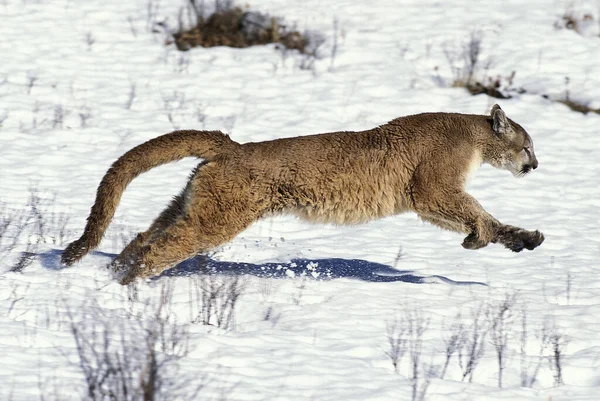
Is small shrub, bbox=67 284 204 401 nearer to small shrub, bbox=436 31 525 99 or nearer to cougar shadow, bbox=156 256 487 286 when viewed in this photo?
cougar shadow, bbox=156 256 487 286

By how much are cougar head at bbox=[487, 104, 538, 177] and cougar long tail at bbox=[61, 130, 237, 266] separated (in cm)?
257

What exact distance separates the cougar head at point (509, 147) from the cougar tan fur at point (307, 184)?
0.03 meters

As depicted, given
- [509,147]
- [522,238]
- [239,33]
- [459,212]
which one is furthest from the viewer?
[239,33]

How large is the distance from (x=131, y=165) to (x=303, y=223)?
5.32 ft

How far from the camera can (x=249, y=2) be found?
15.6 metres

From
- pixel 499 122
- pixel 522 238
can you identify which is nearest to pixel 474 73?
pixel 499 122

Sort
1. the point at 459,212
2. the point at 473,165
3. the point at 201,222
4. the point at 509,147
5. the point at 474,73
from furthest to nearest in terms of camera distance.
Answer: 1. the point at 474,73
2. the point at 509,147
3. the point at 473,165
4. the point at 459,212
5. the point at 201,222

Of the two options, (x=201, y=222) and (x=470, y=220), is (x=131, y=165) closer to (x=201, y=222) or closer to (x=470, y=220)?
(x=201, y=222)

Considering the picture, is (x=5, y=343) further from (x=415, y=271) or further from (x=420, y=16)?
(x=420, y=16)

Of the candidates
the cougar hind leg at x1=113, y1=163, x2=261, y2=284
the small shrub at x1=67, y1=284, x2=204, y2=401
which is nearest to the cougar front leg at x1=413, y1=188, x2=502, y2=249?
the cougar hind leg at x1=113, y1=163, x2=261, y2=284

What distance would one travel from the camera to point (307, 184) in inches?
275

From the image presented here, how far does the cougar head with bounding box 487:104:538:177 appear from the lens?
26.0 ft

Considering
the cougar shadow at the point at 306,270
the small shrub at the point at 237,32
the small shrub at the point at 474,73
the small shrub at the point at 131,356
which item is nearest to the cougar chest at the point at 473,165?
the cougar shadow at the point at 306,270

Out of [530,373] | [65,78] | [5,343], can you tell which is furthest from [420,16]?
[5,343]
